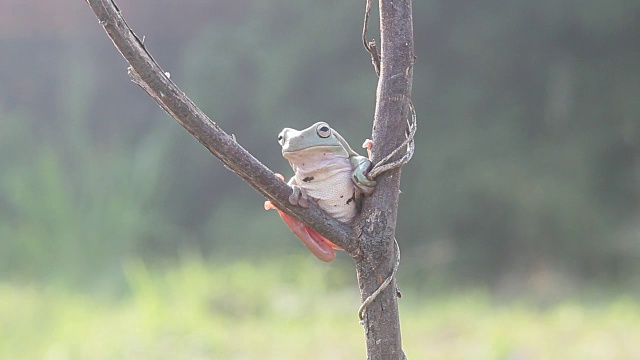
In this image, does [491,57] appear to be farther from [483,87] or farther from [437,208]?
[437,208]

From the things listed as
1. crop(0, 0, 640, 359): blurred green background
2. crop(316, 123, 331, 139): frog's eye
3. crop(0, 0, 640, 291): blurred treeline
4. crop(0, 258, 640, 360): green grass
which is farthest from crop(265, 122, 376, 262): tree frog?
crop(0, 0, 640, 291): blurred treeline

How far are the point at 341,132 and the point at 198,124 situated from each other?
1.52 metres

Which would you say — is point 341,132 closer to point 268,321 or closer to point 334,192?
point 268,321

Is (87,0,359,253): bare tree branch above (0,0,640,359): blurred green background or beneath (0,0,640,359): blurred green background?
beneath

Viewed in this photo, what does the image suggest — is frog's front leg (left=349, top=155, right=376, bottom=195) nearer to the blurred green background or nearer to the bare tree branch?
the bare tree branch

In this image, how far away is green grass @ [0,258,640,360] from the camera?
4.70 feet

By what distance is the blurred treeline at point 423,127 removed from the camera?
1970mm

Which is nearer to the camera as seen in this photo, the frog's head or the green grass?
the frog's head

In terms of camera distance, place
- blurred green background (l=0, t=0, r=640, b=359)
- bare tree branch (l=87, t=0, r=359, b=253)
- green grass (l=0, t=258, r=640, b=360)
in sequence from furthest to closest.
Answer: blurred green background (l=0, t=0, r=640, b=359) < green grass (l=0, t=258, r=640, b=360) < bare tree branch (l=87, t=0, r=359, b=253)

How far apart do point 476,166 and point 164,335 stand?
93 centimetres

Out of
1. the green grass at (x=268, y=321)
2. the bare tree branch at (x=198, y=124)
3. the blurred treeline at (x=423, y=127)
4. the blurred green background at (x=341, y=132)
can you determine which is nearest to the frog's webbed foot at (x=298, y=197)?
the bare tree branch at (x=198, y=124)

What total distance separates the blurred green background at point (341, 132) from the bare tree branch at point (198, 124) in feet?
4.49

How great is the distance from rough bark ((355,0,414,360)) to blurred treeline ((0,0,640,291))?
1450 mm

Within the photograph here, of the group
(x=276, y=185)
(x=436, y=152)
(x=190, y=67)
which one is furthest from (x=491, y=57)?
Answer: (x=276, y=185)
